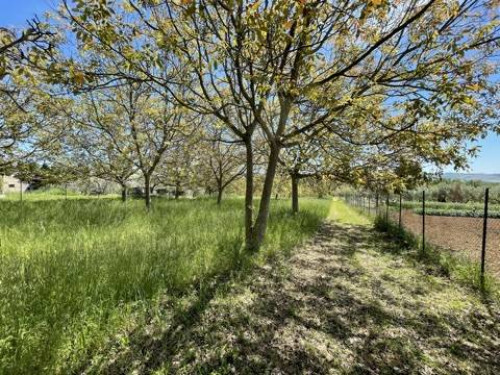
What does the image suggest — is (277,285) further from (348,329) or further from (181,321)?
(181,321)

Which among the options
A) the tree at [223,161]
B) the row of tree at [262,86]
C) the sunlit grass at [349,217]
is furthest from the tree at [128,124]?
the sunlit grass at [349,217]

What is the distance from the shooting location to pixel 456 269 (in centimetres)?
592

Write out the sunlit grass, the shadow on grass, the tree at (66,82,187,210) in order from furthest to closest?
the sunlit grass
the tree at (66,82,187,210)
the shadow on grass

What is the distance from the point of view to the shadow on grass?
287 cm

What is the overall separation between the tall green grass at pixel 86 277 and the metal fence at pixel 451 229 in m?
4.08

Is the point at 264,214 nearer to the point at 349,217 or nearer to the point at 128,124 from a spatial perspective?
the point at 128,124

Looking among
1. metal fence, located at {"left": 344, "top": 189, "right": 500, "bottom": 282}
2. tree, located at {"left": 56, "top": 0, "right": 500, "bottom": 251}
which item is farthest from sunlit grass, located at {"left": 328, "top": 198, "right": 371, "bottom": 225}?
tree, located at {"left": 56, "top": 0, "right": 500, "bottom": 251}

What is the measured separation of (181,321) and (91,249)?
2129 mm

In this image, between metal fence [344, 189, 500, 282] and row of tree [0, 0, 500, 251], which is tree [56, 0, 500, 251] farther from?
metal fence [344, 189, 500, 282]

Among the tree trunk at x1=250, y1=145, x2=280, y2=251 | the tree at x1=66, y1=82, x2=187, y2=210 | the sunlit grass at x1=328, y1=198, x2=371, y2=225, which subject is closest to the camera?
the tree trunk at x1=250, y1=145, x2=280, y2=251

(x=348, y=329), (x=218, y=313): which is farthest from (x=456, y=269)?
(x=218, y=313)

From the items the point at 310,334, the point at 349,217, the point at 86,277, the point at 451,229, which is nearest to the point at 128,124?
the point at 86,277

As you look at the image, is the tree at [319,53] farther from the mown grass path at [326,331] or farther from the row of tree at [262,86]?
the mown grass path at [326,331]

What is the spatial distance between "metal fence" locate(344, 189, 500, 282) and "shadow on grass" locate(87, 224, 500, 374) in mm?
2165
